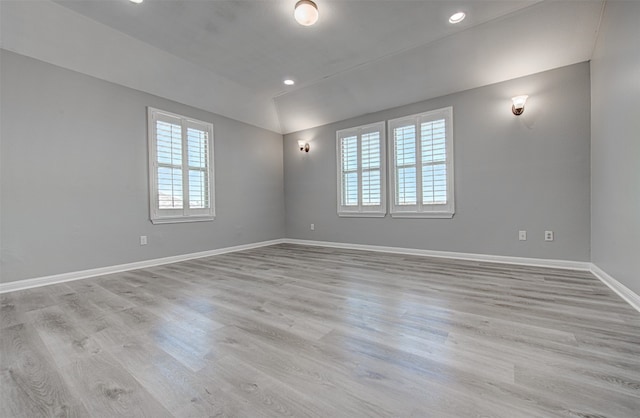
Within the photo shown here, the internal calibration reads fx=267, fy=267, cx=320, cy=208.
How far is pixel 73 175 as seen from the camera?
329 cm

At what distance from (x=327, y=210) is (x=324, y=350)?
4.15 m

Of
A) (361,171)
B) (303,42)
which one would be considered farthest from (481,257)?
(303,42)

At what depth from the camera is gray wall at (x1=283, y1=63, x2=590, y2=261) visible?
132 inches

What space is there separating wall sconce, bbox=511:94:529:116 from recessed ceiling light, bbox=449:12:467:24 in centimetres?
136

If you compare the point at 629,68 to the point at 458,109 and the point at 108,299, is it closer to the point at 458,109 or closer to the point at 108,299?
the point at 458,109

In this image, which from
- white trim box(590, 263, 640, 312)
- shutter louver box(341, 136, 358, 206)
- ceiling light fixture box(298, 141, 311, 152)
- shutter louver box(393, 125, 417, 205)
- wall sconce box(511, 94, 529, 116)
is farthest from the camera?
ceiling light fixture box(298, 141, 311, 152)

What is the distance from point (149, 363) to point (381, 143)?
14.7 ft

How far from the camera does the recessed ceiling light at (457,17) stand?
2.94 metres

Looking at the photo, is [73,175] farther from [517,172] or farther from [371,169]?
[517,172]

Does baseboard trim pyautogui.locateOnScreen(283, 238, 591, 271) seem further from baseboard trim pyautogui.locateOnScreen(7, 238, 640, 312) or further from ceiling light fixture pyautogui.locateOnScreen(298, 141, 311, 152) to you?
ceiling light fixture pyautogui.locateOnScreen(298, 141, 311, 152)

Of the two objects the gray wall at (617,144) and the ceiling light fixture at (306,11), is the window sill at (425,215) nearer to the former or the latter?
the gray wall at (617,144)

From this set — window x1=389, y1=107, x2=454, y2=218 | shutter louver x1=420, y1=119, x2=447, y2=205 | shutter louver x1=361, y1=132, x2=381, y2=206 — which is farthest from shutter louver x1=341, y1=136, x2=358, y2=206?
shutter louver x1=420, y1=119, x2=447, y2=205

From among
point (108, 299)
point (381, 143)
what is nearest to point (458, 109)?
point (381, 143)

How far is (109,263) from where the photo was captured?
11.7 feet
